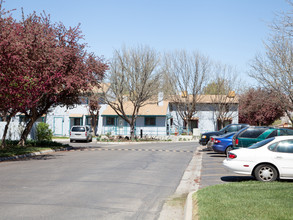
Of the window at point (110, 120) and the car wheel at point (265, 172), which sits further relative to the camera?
the window at point (110, 120)

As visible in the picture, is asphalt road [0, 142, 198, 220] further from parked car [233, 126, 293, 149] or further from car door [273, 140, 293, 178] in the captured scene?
parked car [233, 126, 293, 149]

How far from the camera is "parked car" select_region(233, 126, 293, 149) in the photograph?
16.8 metres

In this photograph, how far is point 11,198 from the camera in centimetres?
856

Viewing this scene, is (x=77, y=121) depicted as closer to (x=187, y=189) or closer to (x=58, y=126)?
(x=58, y=126)

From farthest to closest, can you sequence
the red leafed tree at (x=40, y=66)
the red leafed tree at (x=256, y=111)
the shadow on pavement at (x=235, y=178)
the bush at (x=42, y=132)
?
the red leafed tree at (x=256, y=111) < the bush at (x=42, y=132) < the red leafed tree at (x=40, y=66) < the shadow on pavement at (x=235, y=178)

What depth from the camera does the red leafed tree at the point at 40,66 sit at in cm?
1628

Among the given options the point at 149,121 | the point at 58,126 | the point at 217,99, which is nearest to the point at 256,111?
the point at 217,99

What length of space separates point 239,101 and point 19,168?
48.8 meters

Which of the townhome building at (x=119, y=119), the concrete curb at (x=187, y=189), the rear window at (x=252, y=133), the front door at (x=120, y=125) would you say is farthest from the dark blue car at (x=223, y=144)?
the front door at (x=120, y=125)

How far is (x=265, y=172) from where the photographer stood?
11.2 metres

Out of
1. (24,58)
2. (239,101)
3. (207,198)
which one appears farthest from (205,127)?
(207,198)

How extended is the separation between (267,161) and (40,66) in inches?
539

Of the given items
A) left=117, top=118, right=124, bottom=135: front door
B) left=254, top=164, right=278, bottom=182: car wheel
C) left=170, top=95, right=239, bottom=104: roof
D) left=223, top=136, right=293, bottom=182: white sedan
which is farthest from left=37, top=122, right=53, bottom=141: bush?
left=170, top=95, right=239, bottom=104: roof

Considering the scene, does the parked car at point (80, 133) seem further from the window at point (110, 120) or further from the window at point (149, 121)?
the window at point (149, 121)
